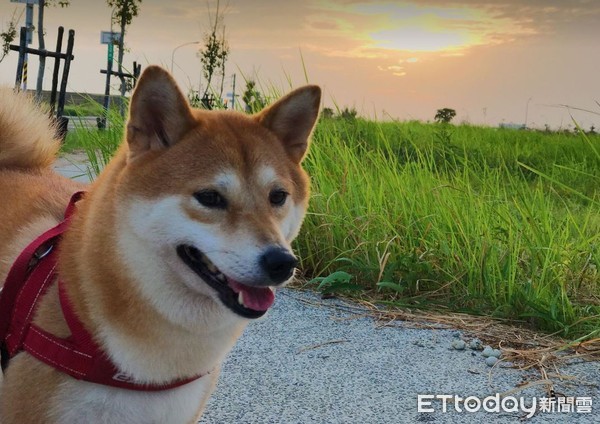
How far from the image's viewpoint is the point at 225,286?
1.99 metres

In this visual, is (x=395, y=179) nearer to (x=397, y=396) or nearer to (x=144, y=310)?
(x=397, y=396)

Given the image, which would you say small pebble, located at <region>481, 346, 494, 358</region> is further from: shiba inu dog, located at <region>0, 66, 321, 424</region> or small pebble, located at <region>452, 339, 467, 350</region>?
shiba inu dog, located at <region>0, 66, 321, 424</region>

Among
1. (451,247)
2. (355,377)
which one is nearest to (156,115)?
(355,377)

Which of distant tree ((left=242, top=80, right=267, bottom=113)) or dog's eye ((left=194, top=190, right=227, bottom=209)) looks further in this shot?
distant tree ((left=242, top=80, right=267, bottom=113))

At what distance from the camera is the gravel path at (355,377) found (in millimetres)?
2943

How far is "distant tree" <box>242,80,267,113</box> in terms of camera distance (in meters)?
5.79

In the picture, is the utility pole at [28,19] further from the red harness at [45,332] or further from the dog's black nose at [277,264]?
the dog's black nose at [277,264]

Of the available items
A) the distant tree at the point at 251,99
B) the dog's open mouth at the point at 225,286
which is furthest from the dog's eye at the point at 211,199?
the distant tree at the point at 251,99

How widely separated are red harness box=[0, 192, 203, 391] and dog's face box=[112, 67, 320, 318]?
0.25 m

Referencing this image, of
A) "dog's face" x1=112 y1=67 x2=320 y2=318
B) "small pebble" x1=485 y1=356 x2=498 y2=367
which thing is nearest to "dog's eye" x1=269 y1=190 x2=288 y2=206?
"dog's face" x1=112 y1=67 x2=320 y2=318

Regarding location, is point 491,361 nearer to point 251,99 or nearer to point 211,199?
point 211,199

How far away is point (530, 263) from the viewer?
4.33 metres

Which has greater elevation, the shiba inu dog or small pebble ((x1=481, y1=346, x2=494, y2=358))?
the shiba inu dog

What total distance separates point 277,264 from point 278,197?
1.19ft
